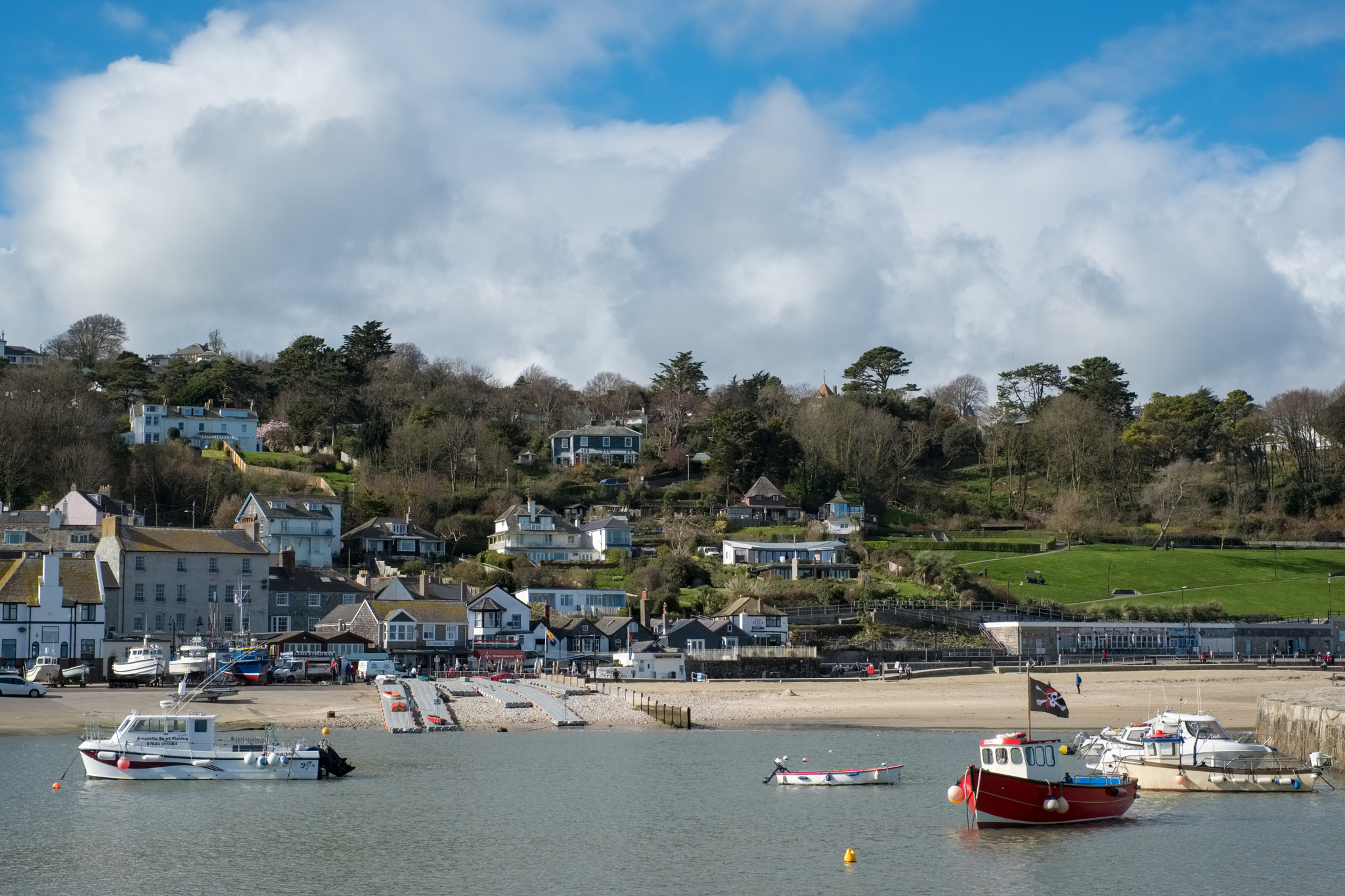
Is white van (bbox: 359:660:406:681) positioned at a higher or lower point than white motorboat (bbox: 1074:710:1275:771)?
higher

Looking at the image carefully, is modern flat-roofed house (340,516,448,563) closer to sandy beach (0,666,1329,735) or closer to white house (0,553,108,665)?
white house (0,553,108,665)

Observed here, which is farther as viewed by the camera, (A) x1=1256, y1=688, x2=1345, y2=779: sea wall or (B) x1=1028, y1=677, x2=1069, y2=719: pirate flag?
(A) x1=1256, y1=688, x2=1345, y2=779: sea wall

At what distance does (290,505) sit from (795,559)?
32145 mm

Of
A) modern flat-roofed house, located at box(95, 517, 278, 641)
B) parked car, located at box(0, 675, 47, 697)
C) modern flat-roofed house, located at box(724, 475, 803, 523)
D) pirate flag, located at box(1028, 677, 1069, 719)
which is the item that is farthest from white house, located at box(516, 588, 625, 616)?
pirate flag, located at box(1028, 677, 1069, 719)

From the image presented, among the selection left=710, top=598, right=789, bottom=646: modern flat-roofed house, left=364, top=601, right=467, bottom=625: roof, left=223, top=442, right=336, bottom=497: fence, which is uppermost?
left=223, top=442, right=336, bottom=497: fence

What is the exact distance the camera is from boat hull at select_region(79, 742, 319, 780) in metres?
38.1

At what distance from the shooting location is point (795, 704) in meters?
59.4

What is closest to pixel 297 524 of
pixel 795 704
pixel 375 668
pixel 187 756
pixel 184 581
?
pixel 184 581

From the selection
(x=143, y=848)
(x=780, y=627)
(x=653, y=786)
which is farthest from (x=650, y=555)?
(x=143, y=848)

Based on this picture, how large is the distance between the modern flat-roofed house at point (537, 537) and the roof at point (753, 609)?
55.2 feet

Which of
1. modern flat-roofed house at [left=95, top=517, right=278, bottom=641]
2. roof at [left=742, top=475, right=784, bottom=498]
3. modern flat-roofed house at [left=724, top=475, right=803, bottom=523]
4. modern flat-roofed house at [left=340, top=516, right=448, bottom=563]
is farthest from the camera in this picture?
roof at [left=742, top=475, right=784, bottom=498]

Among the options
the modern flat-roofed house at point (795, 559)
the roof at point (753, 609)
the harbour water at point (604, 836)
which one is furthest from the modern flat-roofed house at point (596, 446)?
the harbour water at point (604, 836)

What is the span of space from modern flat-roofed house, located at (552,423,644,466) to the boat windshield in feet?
245

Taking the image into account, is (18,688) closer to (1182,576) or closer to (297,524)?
(297,524)
